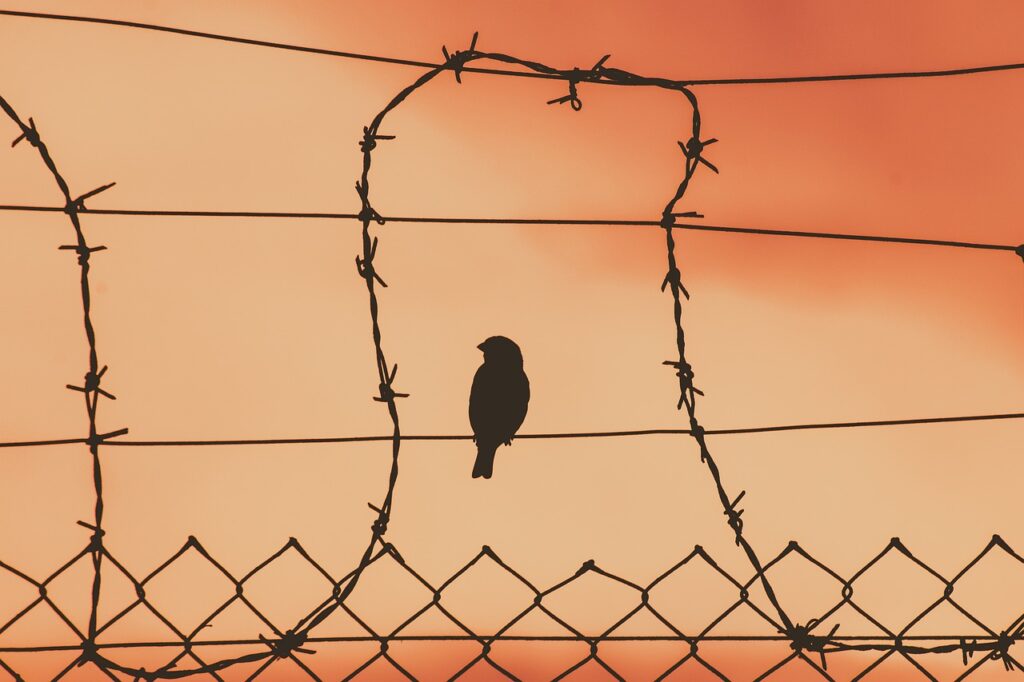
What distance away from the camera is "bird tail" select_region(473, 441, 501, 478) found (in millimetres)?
2467

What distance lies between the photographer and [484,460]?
2.51 meters

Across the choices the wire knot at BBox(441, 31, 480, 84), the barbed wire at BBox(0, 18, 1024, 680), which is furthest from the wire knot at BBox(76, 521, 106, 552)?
the wire knot at BBox(441, 31, 480, 84)

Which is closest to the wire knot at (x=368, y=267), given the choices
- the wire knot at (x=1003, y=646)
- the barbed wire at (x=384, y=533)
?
the barbed wire at (x=384, y=533)

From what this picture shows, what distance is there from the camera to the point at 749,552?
1703mm

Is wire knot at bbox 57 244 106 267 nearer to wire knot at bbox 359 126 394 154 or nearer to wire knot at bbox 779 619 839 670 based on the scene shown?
wire knot at bbox 359 126 394 154

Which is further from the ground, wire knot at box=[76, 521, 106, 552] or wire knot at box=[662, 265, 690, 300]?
wire knot at box=[662, 265, 690, 300]

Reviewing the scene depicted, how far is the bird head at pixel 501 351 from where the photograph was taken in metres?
2.64

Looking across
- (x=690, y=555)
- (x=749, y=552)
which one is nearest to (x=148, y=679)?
(x=690, y=555)

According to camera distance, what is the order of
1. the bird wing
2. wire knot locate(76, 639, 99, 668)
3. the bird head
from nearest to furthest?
1. wire knot locate(76, 639, 99, 668)
2. the bird wing
3. the bird head

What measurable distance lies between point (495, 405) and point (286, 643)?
37.3 inches

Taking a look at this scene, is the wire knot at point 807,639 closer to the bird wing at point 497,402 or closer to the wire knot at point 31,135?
the bird wing at point 497,402

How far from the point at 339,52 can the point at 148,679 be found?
1.37m

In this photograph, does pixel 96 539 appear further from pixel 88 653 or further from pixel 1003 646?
pixel 1003 646

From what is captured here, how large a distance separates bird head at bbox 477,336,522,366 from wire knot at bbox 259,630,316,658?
1.13 meters
